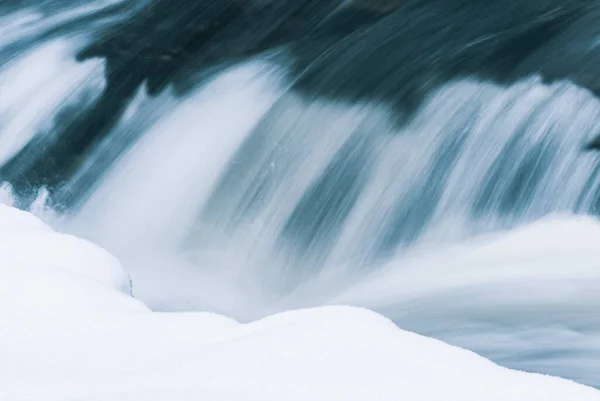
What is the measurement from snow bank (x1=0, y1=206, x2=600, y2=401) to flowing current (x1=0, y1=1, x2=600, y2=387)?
3.58ft

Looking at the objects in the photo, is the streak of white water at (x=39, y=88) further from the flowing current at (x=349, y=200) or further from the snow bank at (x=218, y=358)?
the snow bank at (x=218, y=358)

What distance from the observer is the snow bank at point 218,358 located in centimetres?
208

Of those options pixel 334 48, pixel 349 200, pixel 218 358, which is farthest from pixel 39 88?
pixel 218 358

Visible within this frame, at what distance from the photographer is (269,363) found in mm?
2215

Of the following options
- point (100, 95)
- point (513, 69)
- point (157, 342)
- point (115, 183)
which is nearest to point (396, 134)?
point (513, 69)

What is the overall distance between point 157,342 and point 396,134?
2488 mm

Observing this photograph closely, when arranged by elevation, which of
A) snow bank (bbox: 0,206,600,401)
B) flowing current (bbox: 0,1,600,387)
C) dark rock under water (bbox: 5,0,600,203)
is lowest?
snow bank (bbox: 0,206,600,401)

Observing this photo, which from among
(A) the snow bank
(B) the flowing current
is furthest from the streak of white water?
(A) the snow bank

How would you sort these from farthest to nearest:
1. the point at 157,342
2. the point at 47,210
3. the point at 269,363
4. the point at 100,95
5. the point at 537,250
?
the point at 100,95, the point at 47,210, the point at 537,250, the point at 157,342, the point at 269,363

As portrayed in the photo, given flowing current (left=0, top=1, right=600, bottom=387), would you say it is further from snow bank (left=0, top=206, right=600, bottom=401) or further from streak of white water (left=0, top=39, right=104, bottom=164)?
snow bank (left=0, top=206, right=600, bottom=401)

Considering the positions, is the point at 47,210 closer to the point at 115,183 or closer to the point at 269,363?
the point at 115,183

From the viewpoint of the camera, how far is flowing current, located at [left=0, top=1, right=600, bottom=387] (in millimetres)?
3869

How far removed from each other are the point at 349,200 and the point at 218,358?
96.8 inches

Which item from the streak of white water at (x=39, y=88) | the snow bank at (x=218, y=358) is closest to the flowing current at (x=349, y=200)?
the streak of white water at (x=39, y=88)
